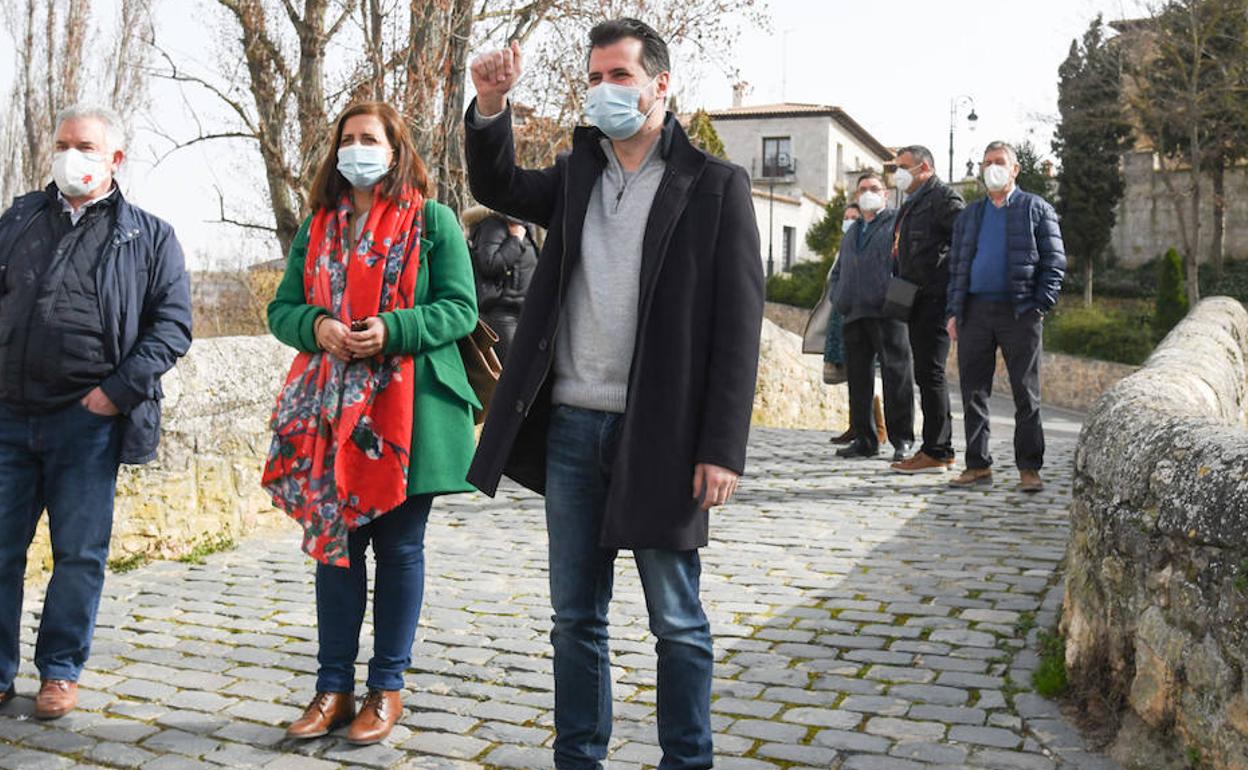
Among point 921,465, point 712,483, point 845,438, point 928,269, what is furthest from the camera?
point 845,438

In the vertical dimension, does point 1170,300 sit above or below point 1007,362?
below

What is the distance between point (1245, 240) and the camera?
4381 centimetres

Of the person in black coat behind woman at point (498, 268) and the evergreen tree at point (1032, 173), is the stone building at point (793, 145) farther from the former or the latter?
the person in black coat behind woman at point (498, 268)

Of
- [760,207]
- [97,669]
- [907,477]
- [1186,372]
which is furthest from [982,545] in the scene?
[760,207]

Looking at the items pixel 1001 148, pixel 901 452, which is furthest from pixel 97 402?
pixel 901 452

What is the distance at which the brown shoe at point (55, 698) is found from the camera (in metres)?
4.09

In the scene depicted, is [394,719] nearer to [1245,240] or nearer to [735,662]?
[735,662]

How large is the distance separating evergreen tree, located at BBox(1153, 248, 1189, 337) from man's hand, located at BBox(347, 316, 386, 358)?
101 feet

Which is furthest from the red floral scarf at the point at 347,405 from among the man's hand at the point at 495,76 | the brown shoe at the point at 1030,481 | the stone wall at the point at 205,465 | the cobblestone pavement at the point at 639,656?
the brown shoe at the point at 1030,481

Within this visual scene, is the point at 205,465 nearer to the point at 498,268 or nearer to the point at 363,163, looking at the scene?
the point at 498,268

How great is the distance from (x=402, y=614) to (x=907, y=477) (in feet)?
19.0

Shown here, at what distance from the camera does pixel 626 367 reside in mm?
3248

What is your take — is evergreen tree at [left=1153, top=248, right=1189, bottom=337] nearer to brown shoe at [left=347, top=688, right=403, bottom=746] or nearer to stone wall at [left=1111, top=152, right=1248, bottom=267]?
stone wall at [left=1111, top=152, right=1248, bottom=267]

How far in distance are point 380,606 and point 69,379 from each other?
1.28m
